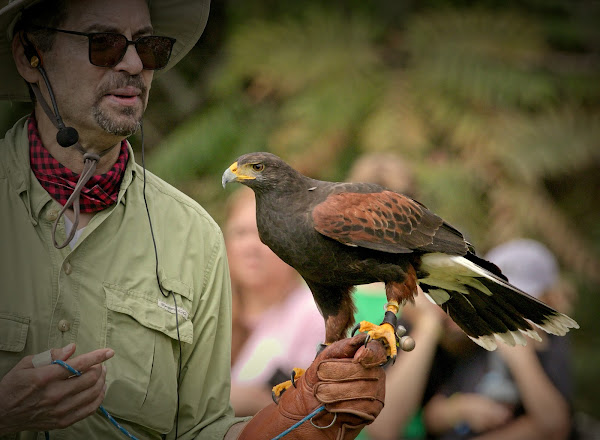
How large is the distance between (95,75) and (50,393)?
38.6 inches

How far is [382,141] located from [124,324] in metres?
3.61

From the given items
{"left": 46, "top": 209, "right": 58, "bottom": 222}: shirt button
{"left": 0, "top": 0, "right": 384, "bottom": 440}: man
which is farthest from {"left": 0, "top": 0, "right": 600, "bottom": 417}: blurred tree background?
{"left": 46, "top": 209, "right": 58, "bottom": 222}: shirt button

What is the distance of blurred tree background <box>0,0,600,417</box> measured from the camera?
576 cm

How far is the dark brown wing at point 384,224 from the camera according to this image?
229 cm

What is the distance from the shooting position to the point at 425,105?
6.01m

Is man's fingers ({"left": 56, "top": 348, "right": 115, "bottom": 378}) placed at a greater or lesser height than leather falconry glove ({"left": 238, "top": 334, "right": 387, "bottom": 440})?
greater

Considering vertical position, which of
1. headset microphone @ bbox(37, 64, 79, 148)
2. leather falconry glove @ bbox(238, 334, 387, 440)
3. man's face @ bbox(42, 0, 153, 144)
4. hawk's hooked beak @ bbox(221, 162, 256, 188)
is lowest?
leather falconry glove @ bbox(238, 334, 387, 440)

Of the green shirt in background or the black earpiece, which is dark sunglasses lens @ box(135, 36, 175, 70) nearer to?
the black earpiece

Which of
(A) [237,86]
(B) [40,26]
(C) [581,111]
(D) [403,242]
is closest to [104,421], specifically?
(D) [403,242]

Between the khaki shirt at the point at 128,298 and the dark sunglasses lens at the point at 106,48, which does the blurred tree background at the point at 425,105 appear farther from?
the dark sunglasses lens at the point at 106,48

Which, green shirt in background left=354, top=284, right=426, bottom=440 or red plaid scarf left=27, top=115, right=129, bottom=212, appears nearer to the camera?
red plaid scarf left=27, top=115, right=129, bottom=212

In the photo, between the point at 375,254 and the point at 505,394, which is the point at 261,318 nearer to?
the point at 505,394

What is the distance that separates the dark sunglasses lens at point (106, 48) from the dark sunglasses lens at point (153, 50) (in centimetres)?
6

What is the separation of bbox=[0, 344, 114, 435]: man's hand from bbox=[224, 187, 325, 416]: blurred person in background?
1697 millimetres
